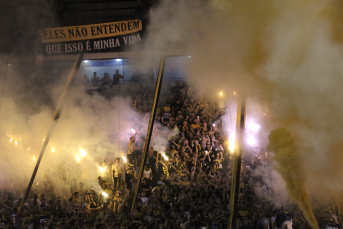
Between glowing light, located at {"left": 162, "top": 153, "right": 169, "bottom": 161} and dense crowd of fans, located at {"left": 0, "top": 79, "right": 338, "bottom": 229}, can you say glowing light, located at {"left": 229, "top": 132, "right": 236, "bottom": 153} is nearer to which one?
dense crowd of fans, located at {"left": 0, "top": 79, "right": 338, "bottom": 229}

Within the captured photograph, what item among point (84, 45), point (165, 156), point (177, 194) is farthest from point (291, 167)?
point (84, 45)

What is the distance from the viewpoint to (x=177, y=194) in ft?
19.0

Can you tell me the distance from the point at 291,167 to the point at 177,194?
2886mm

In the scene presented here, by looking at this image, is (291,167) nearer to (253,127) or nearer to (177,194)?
(177,194)

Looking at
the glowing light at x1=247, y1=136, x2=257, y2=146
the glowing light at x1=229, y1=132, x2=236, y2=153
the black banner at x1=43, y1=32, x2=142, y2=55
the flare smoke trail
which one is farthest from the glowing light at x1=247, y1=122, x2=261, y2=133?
the black banner at x1=43, y1=32, x2=142, y2=55

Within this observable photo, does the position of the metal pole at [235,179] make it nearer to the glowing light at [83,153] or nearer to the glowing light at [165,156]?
the glowing light at [165,156]

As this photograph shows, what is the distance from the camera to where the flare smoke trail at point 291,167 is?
137 inches

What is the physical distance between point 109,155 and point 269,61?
262 inches

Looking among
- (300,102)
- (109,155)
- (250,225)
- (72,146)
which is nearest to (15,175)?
(72,146)

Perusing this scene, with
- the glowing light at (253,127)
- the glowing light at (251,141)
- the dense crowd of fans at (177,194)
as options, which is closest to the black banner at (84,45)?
the dense crowd of fans at (177,194)

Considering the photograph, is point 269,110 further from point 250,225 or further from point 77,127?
point 77,127

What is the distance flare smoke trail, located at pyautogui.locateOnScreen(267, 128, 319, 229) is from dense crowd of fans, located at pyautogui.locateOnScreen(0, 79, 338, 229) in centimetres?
32

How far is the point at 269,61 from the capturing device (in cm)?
337

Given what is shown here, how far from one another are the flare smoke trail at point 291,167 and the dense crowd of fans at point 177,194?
12.8 inches
